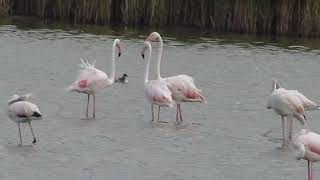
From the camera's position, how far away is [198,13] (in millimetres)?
25219

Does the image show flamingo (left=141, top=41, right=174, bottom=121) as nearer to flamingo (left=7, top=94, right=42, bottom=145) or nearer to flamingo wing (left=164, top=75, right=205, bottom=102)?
flamingo wing (left=164, top=75, right=205, bottom=102)

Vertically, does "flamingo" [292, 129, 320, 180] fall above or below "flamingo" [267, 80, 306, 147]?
below

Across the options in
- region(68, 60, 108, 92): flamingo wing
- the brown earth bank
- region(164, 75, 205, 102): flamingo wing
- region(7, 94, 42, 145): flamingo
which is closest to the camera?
region(7, 94, 42, 145): flamingo

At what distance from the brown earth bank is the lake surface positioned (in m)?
0.53

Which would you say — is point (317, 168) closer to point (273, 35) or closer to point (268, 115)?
point (268, 115)

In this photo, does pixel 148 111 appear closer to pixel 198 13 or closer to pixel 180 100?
pixel 180 100

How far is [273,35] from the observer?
964 inches

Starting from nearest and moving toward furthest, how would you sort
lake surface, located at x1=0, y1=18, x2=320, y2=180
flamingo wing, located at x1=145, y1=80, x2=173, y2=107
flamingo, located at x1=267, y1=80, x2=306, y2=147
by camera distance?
lake surface, located at x1=0, y1=18, x2=320, y2=180
flamingo, located at x1=267, y1=80, x2=306, y2=147
flamingo wing, located at x1=145, y1=80, x2=173, y2=107

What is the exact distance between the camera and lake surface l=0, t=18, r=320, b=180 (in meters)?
10.1

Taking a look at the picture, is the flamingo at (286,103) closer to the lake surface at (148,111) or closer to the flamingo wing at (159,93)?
the lake surface at (148,111)

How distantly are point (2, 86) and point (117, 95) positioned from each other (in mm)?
1907

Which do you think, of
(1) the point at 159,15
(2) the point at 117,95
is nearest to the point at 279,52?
(1) the point at 159,15

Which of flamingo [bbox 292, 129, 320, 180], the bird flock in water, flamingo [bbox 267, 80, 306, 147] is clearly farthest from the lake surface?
flamingo [bbox 292, 129, 320, 180]

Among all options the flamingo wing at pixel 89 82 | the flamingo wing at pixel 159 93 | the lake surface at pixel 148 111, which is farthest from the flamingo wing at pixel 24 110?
the flamingo wing at pixel 89 82
